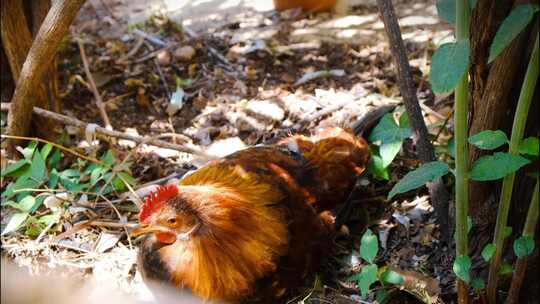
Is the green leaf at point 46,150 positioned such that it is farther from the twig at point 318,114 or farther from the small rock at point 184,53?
the small rock at point 184,53

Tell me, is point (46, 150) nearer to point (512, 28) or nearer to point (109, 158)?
point (109, 158)

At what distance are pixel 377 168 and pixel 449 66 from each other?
1512mm

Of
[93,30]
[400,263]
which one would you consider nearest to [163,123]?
[93,30]

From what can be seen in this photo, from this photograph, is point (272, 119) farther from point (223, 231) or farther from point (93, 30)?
point (93, 30)

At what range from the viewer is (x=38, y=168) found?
3074mm

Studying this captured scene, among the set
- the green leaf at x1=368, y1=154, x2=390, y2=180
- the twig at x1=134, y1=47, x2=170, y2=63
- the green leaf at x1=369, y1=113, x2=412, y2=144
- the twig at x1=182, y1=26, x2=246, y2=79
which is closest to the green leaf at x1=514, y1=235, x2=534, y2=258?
the green leaf at x1=369, y1=113, x2=412, y2=144

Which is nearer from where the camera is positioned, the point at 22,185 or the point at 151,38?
the point at 22,185

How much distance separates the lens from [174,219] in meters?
2.42

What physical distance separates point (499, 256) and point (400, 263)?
0.75 m

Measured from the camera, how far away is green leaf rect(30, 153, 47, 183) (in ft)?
10.0

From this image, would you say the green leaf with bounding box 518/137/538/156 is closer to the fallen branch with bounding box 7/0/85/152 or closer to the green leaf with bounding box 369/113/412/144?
the green leaf with bounding box 369/113/412/144

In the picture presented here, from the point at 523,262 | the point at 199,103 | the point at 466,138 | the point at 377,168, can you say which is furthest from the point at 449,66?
the point at 199,103

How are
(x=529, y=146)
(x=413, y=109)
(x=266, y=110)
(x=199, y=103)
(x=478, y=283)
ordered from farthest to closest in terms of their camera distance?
(x=199, y=103) → (x=266, y=110) → (x=413, y=109) → (x=478, y=283) → (x=529, y=146)

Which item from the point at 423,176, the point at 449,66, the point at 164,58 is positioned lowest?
the point at 164,58
